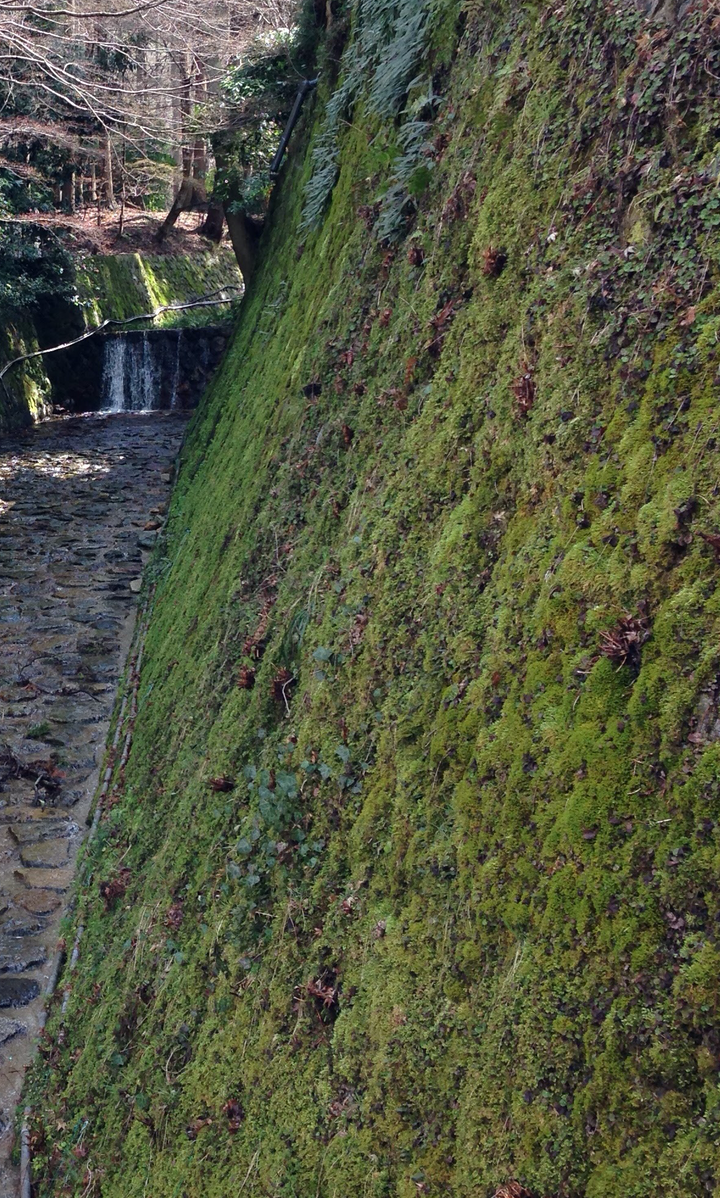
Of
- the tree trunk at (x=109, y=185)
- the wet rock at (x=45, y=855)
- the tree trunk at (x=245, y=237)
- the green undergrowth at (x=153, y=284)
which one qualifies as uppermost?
the tree trunk at (x=109, y=185)

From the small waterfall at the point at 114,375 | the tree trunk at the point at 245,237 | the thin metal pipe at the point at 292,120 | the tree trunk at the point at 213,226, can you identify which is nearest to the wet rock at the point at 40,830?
the tree trunk at the point at 245,237

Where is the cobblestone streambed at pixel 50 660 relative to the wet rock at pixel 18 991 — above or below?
above

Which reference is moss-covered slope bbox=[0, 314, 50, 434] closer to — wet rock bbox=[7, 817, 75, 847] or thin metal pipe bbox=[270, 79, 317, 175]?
thin metal pipe bbox=[270, 79, 317, 175]

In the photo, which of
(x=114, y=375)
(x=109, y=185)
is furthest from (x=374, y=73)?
(x=109, y=185)

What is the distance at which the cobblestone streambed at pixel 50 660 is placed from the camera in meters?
6.91

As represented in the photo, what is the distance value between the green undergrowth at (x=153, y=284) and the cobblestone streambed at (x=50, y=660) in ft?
23.9

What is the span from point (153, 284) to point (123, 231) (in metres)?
3.04

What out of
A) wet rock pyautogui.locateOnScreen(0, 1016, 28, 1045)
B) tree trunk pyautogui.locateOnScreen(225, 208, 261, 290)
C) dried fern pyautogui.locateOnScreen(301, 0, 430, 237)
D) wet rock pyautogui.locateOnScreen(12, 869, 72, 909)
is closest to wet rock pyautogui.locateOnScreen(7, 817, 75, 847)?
wet rock pyautogui.locateOnScreen(12, 869, 72, 909)

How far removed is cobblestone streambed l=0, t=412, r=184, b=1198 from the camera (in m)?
6.91

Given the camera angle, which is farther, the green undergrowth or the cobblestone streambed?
the green undergrowth

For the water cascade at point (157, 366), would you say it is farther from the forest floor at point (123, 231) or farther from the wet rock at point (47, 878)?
the wet rock at point (47, 878)

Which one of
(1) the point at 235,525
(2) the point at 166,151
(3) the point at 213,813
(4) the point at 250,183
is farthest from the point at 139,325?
(3) the point at 213,813

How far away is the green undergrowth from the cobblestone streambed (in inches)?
287

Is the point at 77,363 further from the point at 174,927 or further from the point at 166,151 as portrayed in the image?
the point at 174,927
